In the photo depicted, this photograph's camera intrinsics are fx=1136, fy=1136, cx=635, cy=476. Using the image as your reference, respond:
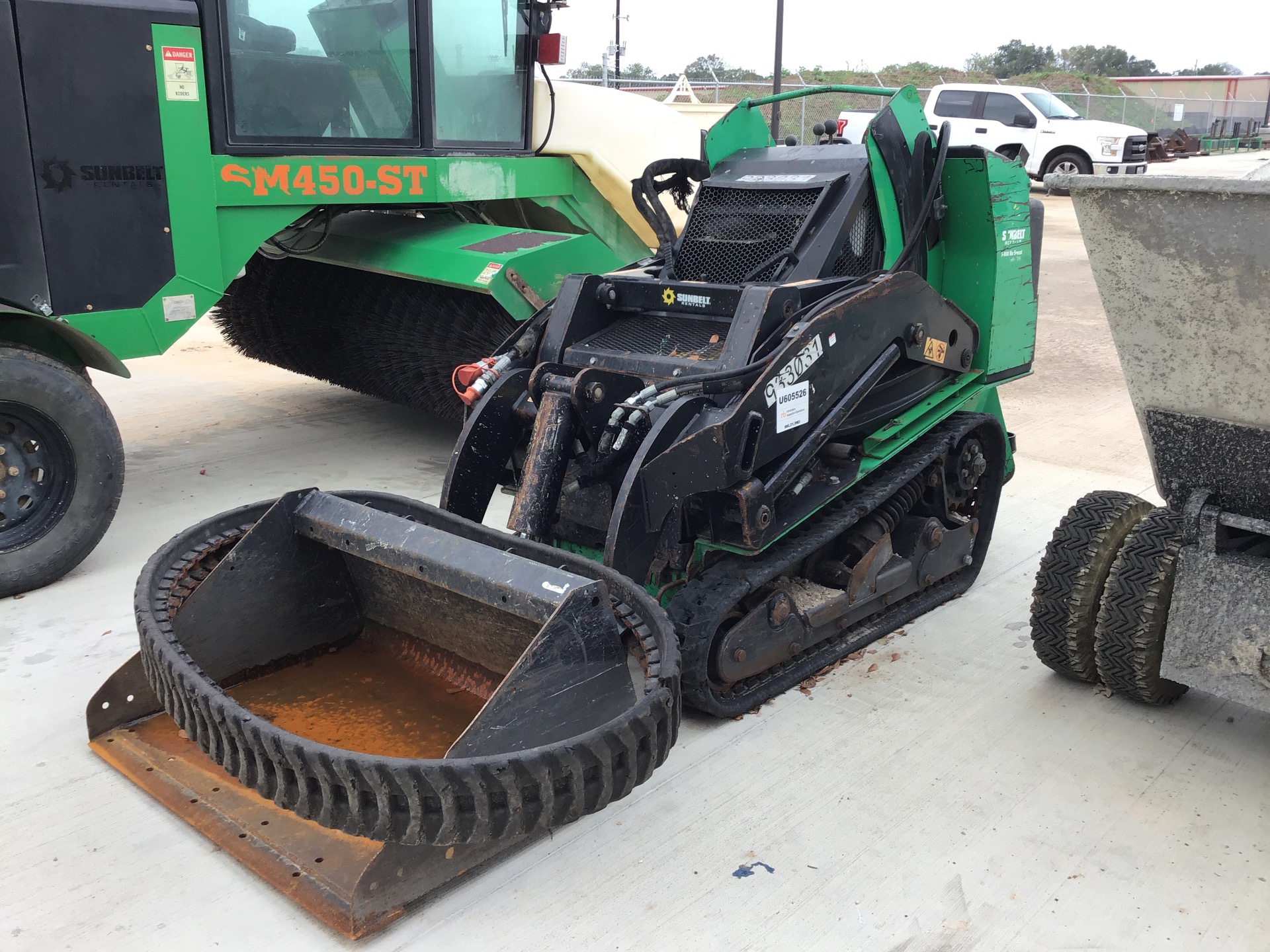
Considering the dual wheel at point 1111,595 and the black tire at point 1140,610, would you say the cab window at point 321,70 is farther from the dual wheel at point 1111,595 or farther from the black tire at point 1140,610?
the black tire at point 1140,610

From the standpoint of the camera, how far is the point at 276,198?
4.60m

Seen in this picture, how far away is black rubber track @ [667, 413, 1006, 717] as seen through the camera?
3.04 meters

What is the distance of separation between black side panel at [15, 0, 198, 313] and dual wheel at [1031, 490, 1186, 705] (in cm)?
334

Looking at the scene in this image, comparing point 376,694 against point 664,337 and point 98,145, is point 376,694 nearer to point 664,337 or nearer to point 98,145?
point 664,337

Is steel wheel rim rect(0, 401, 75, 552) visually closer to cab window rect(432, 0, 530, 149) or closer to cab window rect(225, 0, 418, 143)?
cab window rect(225, 0, 418, 143)

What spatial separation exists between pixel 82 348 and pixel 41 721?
161cm

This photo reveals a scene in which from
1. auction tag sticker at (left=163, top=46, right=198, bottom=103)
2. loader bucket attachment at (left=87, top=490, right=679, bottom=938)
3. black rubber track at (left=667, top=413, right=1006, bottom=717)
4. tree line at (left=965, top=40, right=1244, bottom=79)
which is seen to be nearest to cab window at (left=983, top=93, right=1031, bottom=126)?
black rubber track at (left=667, top=413, right=1006, bottom=717)

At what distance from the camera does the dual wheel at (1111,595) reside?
10.2 ft

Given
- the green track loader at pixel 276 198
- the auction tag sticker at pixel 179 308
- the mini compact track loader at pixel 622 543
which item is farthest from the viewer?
the auction tag sticker at pixel 179 308

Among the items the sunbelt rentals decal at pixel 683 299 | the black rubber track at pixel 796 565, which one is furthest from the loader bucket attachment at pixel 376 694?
the sunbelt rentals decal at pixel 683 299

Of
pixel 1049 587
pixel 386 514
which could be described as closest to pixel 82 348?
pixel 386 514

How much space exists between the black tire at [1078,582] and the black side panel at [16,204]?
136 inches

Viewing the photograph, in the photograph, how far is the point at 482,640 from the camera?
2799mm

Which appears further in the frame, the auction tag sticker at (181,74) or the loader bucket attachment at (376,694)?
the auction tag sticker at (181,74)
